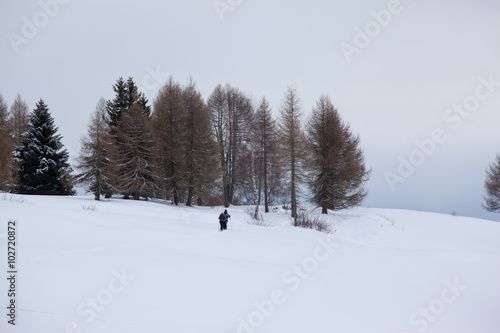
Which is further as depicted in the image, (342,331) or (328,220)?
(328,220)

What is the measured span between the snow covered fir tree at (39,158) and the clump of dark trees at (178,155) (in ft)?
0.24

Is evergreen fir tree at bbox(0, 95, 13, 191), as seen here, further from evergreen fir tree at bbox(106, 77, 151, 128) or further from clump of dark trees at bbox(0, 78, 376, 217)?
evergreen fir tree at bbox(106, 77, 151, 128)

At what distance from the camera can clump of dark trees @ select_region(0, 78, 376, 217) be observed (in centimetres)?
2359

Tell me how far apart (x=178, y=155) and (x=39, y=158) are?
12.6 meters

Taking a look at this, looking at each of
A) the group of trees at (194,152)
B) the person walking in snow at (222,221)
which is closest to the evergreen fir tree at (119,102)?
the group of trees at (194,152)

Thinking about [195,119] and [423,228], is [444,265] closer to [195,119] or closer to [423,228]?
[423,228]

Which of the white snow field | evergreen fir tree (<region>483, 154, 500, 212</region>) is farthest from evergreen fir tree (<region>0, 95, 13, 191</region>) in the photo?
evergreen fir tree (<region>483, 154, 500, 212</region>)

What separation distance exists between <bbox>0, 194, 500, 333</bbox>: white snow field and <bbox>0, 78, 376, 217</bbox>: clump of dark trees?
12.3 meters

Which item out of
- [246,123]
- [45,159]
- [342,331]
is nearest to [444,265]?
[342,331]

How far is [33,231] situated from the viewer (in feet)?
29.2

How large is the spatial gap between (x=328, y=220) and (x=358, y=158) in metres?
9.09

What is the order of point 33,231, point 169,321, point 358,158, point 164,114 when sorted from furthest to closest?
point 358,158, point 164,114, point 33,231, point 169,321

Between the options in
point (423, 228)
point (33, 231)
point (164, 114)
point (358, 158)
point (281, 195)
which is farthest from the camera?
point (281, 195)

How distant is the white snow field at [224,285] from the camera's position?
455 cm
